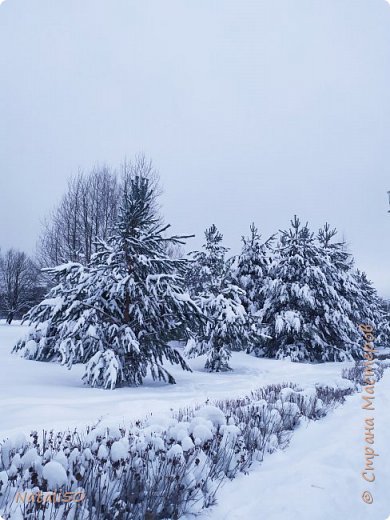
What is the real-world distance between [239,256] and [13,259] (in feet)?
133

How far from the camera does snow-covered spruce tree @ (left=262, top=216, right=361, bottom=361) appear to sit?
672 inches

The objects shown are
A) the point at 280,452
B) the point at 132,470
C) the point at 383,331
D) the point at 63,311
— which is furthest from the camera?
the point at 383,331

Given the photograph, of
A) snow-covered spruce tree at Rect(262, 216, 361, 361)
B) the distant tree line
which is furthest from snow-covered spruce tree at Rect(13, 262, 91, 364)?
snow-covered spruce tree at Rect(262, 216, 361, 361)

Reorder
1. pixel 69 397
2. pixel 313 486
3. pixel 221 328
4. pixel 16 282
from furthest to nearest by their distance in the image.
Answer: pixel 16 282 < pixel 221 328 < pixel 69 397 < pixel 313 486

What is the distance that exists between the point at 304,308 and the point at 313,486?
53.1 ft

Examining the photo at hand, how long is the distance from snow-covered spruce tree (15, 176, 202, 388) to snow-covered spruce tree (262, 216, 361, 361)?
9.48m

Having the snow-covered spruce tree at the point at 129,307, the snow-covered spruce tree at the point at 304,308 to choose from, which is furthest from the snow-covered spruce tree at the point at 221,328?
the snow-covered spruce tree at the point at 304,308

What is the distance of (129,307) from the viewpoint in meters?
8.50

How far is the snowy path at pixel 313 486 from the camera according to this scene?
7.29 feet

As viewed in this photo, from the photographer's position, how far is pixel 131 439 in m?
3.08

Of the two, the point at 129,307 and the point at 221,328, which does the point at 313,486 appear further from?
the point at 221,328

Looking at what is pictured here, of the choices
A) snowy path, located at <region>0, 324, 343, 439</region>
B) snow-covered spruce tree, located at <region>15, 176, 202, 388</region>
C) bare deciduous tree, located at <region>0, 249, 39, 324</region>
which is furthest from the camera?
bare deciduous tree, located at <region>0, 249, 39, 324</region>

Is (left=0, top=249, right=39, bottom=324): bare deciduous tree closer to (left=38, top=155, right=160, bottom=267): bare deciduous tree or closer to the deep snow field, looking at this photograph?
(left=38, top=155, right=160, bottom=267): bare deciduous tree

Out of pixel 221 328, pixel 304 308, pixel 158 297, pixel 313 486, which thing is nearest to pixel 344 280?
pixel 304 308
